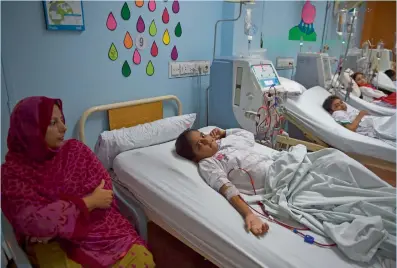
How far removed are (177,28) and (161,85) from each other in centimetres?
43

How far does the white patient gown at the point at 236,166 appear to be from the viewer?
161cm

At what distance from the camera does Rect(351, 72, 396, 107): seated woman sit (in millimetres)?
3408

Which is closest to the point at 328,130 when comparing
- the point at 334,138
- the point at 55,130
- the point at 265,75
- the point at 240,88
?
the point at 334,138

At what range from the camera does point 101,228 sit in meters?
1.33

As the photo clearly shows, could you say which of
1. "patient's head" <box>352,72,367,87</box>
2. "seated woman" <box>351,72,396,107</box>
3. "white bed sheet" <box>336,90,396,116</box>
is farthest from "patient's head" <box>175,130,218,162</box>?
"patient's head" <box>352,72,367,87</box>

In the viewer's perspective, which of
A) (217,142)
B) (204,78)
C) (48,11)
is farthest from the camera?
(204,78)

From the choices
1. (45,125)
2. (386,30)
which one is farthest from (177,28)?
(386,30)

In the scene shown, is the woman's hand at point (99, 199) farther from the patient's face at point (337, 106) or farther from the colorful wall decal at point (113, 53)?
the patient's face at point (337, 106)

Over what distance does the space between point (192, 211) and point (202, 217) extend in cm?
7

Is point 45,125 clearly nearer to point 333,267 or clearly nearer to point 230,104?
point 333,267

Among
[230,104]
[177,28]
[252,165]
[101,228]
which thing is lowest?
[101,228]

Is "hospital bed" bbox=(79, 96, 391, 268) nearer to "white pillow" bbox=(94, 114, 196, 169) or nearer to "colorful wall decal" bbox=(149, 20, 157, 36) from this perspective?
"white pillow" bbox=(94, 114, 196, 169)

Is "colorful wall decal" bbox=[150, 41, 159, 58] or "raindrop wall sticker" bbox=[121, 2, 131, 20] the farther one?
"colorful wall decal" bbox=[150, 41, 159, 58]

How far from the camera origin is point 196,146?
1.76 m
